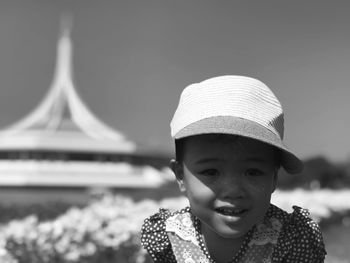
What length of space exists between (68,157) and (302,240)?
30317 mm

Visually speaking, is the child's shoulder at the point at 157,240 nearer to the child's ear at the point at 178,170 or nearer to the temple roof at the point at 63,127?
the child's ear at the point at 178,170

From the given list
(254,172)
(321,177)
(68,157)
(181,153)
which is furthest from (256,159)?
(321,177)

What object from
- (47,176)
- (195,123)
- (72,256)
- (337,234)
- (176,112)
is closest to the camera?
(195,123)

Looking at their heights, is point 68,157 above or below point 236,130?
below

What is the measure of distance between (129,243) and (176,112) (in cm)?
317

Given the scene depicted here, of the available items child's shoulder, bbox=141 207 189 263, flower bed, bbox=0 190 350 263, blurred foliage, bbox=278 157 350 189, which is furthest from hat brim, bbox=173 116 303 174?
blurred foliage, bbox=278 157 350 189

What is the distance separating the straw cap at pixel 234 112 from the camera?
1897 mm

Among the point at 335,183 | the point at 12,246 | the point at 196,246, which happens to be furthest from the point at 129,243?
the point at 335,183

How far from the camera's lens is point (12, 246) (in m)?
5.07

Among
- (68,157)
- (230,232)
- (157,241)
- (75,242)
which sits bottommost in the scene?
(68,157)

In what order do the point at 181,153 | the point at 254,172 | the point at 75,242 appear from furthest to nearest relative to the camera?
the point at 75,242 < the point at 181,153 < the point at 254,172

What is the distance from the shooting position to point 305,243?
6.78 ft

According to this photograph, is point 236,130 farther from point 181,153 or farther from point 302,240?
point 302,240

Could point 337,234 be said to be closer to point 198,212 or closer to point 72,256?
point 72,256
